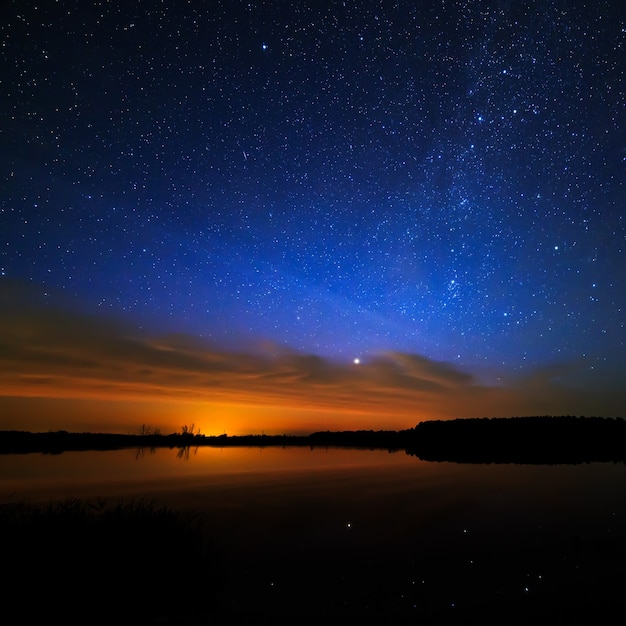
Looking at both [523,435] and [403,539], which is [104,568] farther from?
[523,435]

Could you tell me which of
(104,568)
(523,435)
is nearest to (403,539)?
(104,568)

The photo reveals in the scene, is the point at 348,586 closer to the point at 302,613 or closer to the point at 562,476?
the point at 302,613

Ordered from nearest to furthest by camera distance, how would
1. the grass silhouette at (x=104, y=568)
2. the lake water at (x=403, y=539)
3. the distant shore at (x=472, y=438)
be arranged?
the grass silhouette at (x=104, y=568) → the lake water at (x=403, y=539) → the distant shore at (x=472, y=438)

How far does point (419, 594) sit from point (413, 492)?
1404cm

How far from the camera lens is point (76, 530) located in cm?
884

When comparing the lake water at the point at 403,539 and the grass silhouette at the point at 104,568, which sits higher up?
the grass silhouette at the point at 104,568

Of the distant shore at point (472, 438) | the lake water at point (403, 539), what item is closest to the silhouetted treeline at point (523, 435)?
the distant shore at point (472, 438)

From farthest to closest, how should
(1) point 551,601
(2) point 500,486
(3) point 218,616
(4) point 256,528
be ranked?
(2) point 500,486
(4) point 256,528
(1) point 551,601
(3) point 218,616

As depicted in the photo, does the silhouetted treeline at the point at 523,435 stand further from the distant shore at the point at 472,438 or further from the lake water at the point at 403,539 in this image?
the lake water at the point at 403,539

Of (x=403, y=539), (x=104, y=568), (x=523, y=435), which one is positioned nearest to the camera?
(x=104, y=568)

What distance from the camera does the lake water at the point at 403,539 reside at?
24.9 feet

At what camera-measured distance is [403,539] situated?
1195 cm

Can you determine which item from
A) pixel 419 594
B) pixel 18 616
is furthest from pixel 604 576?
pixel 18 616

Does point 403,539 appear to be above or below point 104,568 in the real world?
below
